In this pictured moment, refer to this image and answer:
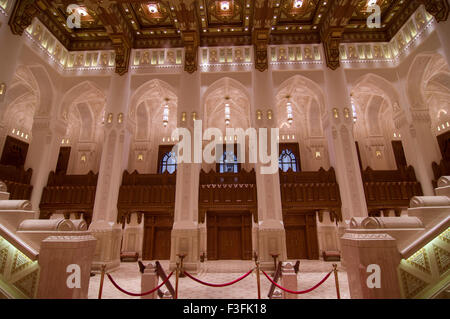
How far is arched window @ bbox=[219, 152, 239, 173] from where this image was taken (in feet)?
45.3

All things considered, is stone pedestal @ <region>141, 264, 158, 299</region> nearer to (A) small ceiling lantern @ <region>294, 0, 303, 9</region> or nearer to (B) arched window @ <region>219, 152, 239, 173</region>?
(B) arched window @ <region>219, 152, 239, 173</region>

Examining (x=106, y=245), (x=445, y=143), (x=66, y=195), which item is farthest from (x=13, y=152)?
(x=445, y=143)

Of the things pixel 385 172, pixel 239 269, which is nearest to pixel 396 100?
pixel 385 172

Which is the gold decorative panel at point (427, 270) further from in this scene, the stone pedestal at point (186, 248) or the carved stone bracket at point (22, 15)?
the carved stone bracket at point (22, 15)

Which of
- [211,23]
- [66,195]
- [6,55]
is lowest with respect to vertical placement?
[66,195]

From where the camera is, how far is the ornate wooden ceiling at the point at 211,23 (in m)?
10.2

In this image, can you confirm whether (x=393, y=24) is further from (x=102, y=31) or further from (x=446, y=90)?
(x=102, y=31)

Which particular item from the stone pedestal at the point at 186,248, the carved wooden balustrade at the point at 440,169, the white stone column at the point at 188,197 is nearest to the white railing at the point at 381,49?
the carved wooden balustrade at the point at 440,169

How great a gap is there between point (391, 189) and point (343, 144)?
3.09 metres

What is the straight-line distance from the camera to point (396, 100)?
1145 cm

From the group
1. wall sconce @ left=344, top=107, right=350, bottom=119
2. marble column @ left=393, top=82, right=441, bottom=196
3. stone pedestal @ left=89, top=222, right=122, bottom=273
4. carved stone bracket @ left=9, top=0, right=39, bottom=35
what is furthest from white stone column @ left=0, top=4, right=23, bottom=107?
marble column @ left=393, top=82, right=441, bottom=196

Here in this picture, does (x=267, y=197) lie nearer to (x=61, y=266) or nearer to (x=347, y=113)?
(x=347, y=113)

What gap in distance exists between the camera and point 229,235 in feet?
41.0

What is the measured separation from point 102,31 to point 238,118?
28.9ft
